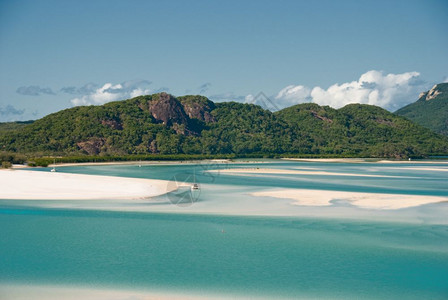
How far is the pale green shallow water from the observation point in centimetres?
1861

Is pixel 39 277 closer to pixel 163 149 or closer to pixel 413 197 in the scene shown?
pixel 413 197

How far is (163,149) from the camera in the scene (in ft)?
552

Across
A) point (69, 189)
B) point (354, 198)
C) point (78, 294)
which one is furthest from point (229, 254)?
point (69, 189)

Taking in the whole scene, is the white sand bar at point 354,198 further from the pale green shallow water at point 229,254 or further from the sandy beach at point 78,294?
the sandy beach at point 78,294

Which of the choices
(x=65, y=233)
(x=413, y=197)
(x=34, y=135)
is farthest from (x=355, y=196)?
(x=34, y=135)

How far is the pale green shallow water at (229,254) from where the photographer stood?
61.1 ft

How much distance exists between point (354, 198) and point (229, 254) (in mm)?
23659

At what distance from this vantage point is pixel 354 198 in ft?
143

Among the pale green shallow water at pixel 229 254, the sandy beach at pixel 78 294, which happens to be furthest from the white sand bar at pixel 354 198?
the sandy beach at pixel 78 294

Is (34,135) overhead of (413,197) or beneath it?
overhead

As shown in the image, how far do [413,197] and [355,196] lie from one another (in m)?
5.61

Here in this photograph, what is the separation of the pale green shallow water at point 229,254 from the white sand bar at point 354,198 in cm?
708

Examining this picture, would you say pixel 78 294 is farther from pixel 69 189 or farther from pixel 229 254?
pixel 69 189

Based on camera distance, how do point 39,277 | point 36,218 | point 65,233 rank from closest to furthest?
point 39,277, point 65,233, point 36,218
